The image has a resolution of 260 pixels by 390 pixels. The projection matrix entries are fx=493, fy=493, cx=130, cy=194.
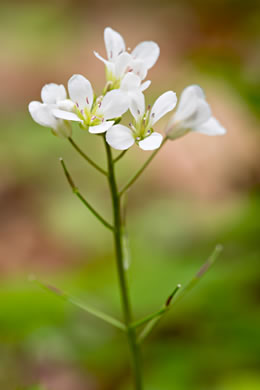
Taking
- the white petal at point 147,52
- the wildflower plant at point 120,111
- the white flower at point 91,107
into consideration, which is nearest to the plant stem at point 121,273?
the wildflower plant at point 120,111

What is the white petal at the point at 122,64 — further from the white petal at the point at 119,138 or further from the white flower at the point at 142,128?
the white petal at the point at 119,138

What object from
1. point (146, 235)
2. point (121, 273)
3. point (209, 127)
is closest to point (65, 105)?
point (209, 127)

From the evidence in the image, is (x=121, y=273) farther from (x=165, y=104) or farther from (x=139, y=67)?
(x=139, y=67)

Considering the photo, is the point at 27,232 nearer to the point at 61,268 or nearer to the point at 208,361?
the point at 61,268

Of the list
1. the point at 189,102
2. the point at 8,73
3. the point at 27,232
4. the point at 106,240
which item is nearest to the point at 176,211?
the point at 106,240

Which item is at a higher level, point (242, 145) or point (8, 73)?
point (8, 73)

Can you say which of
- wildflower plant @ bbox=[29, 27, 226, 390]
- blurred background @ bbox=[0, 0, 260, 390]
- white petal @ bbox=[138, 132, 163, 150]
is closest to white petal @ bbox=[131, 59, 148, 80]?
wildflower plant @ bbox=[29, 27, 226, 390]
